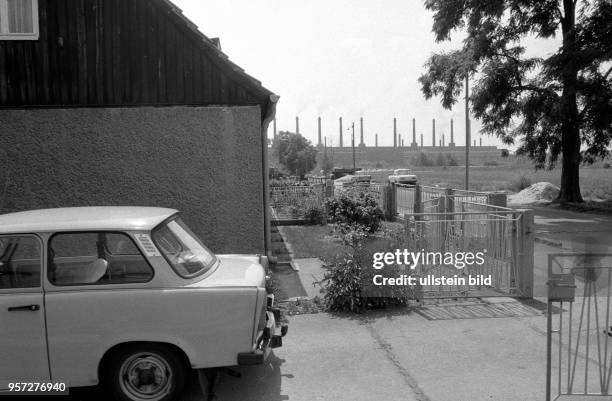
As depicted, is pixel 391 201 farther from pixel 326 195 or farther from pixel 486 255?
pixel 486 255

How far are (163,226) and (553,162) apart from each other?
78.5ft

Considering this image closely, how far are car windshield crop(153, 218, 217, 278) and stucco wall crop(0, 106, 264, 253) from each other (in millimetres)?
3940

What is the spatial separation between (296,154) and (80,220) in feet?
201

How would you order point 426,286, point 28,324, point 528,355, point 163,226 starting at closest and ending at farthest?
point 28,324 → point 163,226 → point 528,355 → point 426,286

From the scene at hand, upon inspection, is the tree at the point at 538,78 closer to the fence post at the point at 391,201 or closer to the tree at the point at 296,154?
the fence post at the point at 391,201

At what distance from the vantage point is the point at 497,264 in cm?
756

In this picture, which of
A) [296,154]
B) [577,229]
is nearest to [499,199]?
[577,229]


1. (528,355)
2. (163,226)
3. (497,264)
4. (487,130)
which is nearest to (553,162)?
(487,130)

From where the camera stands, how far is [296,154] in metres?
65.5

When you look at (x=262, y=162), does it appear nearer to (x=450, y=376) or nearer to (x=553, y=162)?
(x=450, y=376)

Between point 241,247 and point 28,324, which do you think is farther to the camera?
point 241,247

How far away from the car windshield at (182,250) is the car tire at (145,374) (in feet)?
2.16

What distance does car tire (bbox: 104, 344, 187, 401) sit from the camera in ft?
14.1

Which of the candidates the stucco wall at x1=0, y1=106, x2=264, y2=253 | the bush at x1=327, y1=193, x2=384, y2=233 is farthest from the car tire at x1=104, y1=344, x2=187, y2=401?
the bush at x1=327, y1=193, x2=384, y2=233
